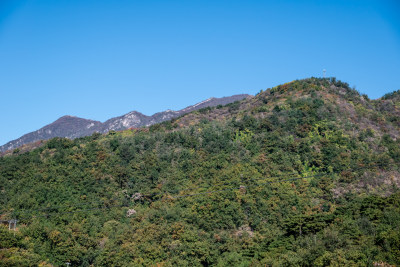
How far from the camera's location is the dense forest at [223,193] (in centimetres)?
4812

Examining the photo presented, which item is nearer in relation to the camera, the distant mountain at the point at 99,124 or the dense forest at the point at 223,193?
the dense forest at the point at 223,193

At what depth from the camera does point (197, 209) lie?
57.4 metres

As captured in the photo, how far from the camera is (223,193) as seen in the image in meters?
57.6

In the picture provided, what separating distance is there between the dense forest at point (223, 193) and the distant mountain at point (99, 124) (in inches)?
3472

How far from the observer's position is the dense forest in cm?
4812

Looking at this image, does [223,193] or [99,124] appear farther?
[99,124]

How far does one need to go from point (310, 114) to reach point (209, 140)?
1764 centimetres

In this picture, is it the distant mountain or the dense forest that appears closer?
the dense forest

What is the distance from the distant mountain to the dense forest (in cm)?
8819

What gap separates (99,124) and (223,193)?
456 ft

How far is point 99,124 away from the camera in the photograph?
18800 cm

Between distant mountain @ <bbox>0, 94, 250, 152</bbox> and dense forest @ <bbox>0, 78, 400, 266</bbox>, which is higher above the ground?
distant mountain @ <bbox>0, 94, 250, 152</bbox>

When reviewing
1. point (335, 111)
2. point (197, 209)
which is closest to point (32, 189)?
point (197, 209)

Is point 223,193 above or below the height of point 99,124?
below
